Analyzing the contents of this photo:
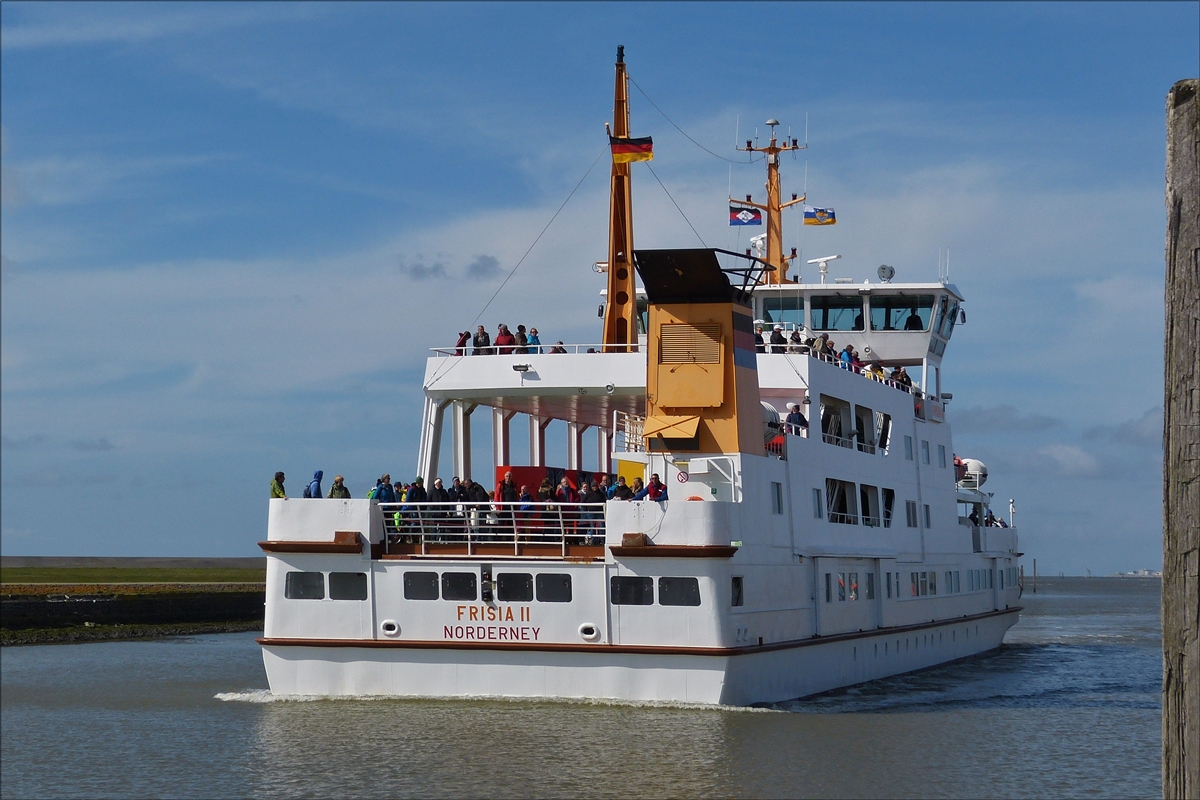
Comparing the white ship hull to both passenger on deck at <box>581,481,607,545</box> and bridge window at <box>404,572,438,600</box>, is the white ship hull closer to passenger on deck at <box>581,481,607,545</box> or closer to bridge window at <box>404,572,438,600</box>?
bridge window at <box>404,572,438,600</box>


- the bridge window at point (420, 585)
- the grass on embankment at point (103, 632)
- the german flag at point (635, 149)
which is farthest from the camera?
the grass on embankment at point (103, 632)

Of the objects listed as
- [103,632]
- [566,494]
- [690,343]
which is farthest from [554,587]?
[103,632]

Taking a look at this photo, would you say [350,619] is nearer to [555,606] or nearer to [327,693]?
[327,693]

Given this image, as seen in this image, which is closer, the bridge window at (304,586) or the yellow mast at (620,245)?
the bridge window at (304,586)

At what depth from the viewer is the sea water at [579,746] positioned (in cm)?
1466

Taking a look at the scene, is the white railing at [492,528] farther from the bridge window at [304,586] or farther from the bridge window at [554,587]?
the bridge window at [304,586]

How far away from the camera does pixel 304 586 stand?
19188 mm

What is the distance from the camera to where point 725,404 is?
19.7 m

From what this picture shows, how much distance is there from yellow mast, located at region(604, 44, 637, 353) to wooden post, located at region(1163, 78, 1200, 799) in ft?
65.6

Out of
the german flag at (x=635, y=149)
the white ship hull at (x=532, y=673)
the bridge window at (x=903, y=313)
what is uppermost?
the german flag at (x=635, y=149)

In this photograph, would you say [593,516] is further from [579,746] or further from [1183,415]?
[1183,415]

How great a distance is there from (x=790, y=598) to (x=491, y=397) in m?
6.03

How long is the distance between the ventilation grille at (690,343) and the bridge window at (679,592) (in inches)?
146

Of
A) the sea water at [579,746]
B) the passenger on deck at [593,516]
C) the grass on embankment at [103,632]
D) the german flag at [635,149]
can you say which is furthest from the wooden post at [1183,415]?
the grass on embankment at [103,632]
